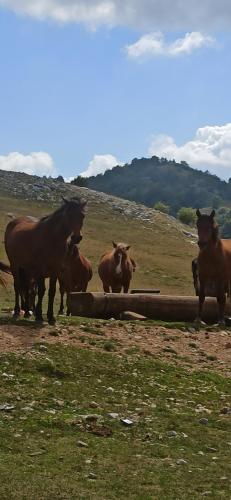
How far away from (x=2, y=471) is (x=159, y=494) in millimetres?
1385

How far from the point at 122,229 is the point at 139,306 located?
45698 mm

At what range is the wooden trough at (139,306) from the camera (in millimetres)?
14922

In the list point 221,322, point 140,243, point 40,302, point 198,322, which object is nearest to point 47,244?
point 40,302

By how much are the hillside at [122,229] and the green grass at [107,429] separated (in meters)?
16.2

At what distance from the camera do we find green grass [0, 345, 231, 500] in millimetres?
5609

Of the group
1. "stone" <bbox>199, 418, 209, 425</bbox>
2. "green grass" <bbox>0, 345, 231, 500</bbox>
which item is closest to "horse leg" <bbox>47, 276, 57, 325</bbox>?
"green grass" <bbox>0, 345, 231, 500</bbox>

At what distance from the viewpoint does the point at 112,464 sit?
6.10 m

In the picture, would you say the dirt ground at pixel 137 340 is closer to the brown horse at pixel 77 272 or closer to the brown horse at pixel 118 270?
the brown horse at pixel 118 270

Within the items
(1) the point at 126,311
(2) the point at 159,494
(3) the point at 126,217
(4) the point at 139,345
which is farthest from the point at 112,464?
(3) the point at 126,217

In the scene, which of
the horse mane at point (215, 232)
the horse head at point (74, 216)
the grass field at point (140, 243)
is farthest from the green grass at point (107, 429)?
the grass field at point (140, 243)

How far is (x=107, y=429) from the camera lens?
7188mm

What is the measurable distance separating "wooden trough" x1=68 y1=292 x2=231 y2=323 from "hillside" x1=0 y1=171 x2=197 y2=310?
35.3ft

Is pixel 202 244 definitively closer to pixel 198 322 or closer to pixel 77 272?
A: pixel 198 322

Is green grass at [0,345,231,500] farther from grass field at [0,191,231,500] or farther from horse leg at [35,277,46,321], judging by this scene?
horse leg at [35,277,46,321]
